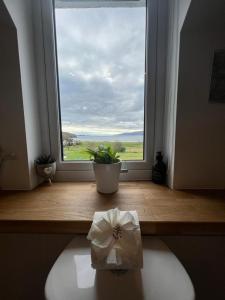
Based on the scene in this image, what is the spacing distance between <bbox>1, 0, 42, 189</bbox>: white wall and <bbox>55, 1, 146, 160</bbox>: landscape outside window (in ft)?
0.43

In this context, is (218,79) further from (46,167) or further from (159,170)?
(46,167)

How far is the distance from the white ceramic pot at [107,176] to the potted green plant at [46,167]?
266mm

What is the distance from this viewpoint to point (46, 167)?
0.97m

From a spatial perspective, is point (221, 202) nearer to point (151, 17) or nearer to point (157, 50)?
point (157, 50)

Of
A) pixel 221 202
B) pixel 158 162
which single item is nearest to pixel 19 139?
pixel 158 162

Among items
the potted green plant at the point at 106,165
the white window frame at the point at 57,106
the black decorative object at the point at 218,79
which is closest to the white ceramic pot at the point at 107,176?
the potted green plant at the point at 106,165

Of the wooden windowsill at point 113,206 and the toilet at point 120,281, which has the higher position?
the wooden windowsill at point 113,206

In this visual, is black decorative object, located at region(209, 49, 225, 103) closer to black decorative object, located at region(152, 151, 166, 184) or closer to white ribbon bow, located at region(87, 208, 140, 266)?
black decorative object, located at region(152, 151, 166, 184)

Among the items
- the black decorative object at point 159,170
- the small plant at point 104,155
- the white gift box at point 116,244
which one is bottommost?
the white gift box at point 116,244

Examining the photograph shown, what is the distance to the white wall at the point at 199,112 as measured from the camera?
804mm

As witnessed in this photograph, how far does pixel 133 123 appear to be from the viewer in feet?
3.44

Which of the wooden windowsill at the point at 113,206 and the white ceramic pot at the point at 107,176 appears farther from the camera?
the white ceramic pot at the point at 107,176

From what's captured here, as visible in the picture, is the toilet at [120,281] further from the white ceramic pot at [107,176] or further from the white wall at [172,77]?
the white wall at [172,77]

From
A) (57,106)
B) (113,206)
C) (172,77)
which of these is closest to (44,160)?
(57,106)
